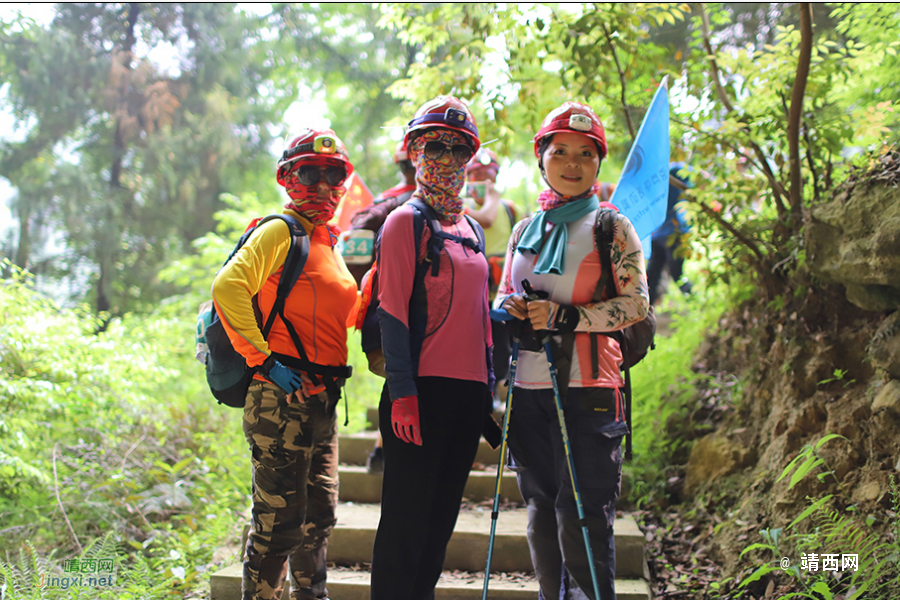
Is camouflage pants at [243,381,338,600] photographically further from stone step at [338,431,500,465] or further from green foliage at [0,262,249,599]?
stone step at [338,431,500,465]

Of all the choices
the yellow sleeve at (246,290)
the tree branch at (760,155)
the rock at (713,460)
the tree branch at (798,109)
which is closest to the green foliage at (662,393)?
the rock at (713,460)

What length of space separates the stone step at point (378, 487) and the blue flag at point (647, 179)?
223 centimetres

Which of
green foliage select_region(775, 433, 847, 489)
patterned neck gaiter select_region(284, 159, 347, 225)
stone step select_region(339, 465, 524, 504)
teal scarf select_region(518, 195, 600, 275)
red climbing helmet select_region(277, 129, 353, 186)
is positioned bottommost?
stone step select_region(339, 465, 524, 504)

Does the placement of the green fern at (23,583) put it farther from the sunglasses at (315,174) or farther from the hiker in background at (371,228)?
the sunglasses at (315,174)

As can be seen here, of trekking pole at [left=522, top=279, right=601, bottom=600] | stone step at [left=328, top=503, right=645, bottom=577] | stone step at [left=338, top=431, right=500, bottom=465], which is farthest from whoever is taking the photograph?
stone step at [left=338, top=431, right=500, bottom=465]

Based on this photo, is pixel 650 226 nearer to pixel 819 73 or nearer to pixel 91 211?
pixel 819 73

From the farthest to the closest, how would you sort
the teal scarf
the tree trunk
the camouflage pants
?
the tree trunk < the camouflage pants < the teal scarf

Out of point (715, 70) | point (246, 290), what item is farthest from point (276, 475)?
point (715, 70)

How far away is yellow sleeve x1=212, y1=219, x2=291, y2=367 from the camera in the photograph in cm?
239

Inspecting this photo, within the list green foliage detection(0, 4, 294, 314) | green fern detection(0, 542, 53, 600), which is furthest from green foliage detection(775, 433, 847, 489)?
green foliage detection(0, 4, 294, 314)

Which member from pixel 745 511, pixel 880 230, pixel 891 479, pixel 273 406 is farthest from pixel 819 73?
pixel 273 406

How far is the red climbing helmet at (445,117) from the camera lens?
249 centimetres

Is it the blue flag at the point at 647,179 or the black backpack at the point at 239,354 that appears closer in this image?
the black backpack at the point at 239,354

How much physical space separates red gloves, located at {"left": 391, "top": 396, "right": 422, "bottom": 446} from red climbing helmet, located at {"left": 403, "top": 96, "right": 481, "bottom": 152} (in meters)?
1.14
